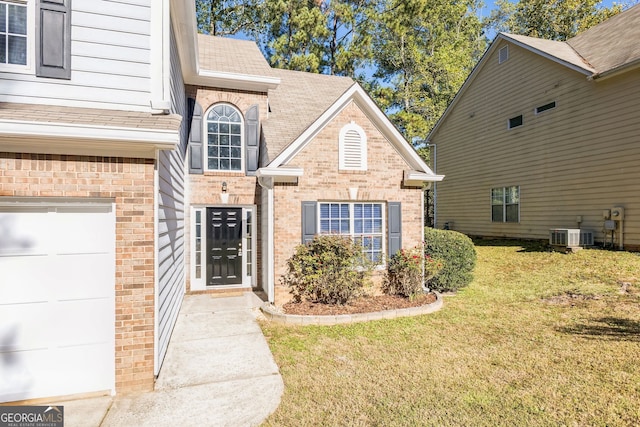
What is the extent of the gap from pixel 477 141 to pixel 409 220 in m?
11.1

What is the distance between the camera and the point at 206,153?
9031 mm

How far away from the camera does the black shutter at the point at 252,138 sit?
9281mm

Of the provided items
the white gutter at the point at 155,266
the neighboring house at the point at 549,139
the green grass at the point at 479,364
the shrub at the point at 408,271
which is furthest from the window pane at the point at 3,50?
the neighboring house at the point at 549,139

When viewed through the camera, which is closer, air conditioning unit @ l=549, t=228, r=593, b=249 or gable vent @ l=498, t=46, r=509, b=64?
air conditioning unit @ l=549, t=228, r=593, b=249

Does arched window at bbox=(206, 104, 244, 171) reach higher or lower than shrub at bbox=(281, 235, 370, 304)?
higher

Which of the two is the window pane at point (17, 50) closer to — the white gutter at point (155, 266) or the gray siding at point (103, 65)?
the gray siding at point (103, 65)

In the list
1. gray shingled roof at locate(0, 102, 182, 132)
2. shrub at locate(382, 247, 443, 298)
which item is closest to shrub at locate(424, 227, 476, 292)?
shrub at locate(382, 247, 443, 298)

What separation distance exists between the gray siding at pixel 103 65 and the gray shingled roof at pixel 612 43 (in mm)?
13613

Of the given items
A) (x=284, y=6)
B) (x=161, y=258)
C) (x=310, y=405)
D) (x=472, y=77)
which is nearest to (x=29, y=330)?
(x=161, y=258)

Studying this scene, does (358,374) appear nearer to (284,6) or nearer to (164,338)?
(164,338)

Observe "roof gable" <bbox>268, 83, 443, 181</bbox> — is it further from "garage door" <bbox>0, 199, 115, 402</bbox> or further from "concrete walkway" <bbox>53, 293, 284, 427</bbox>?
"garage door" <bbox>0, 199, 115, 402</bbox>

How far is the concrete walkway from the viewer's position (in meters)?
3.60

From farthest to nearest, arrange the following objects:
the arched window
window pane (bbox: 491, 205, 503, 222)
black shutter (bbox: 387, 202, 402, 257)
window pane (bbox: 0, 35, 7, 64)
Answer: window pane (bbox: 491, 205, 503, 222) → the arched window → black shutter (bbox: 387, 202, 402, 257) → window pane (bbox: 0, 35, 7, 64)

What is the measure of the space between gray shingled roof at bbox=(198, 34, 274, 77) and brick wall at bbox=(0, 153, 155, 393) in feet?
17.8
